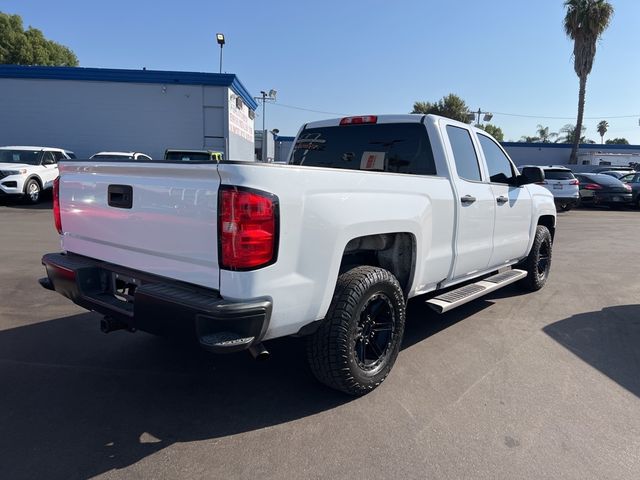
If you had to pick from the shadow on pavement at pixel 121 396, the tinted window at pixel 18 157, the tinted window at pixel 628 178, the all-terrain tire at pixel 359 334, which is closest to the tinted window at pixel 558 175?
the tinted window at pixel 628 178

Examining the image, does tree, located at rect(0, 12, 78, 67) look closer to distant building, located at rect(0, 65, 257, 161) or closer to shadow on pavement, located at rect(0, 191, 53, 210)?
distant building, located at rect(0, 65, 257, 161)

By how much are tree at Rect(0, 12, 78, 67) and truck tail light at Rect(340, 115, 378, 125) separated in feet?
156

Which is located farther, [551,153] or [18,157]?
[551,153]

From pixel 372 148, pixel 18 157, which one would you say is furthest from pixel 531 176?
pixel 18 157

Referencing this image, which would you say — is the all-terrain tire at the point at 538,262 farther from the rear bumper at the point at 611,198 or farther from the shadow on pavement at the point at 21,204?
the rear bumper at the point at 611,198

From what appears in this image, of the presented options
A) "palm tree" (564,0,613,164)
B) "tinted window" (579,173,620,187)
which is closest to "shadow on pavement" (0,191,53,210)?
"tinted window" (579,173,620,187)

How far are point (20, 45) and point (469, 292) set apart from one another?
50.6 meters

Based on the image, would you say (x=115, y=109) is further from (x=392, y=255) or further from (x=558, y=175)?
(x=392, y=255)

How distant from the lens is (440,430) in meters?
3.00

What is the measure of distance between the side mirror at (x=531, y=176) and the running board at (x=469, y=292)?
108 centimetres

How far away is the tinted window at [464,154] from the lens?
14.8ft

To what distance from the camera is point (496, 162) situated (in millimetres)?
5355

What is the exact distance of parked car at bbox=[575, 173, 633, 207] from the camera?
20594 millimetres

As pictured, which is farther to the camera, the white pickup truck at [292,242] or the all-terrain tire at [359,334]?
the all-terrain tire at [359,334]
